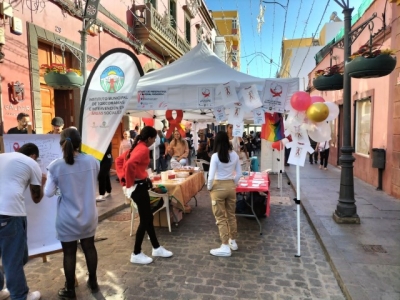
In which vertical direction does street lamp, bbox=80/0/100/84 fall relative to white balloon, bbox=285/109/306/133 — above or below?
above

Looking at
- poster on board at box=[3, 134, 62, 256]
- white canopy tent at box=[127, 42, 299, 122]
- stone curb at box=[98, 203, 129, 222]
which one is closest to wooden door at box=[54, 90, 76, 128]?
stone curb at box=[98, 203, 129, 222]

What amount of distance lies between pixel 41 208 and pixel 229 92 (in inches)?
130

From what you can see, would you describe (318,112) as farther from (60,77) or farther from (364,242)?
(60,77)

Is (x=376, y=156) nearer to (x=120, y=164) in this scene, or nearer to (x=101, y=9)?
(x=120, y=164)

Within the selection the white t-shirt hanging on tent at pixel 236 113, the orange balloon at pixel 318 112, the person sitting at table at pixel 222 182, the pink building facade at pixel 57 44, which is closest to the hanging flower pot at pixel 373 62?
the orange balloon at pixel 318 112

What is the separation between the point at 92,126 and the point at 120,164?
2.65 feet

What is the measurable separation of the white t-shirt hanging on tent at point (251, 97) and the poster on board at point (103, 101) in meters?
1.98

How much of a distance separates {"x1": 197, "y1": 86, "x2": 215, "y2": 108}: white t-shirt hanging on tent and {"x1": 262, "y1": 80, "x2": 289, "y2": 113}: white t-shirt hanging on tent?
91 cm

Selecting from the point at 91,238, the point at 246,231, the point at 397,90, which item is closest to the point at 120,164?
the point at 91,238

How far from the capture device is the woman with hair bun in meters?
2.80

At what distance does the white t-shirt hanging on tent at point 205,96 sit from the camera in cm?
498

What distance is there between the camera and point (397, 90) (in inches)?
260

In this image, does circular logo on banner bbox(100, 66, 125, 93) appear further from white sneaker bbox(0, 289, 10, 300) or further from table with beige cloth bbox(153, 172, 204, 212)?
white sneaker bbox(0, 289, 10, 300)

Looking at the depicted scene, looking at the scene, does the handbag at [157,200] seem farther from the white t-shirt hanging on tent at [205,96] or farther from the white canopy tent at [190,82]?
the white t-shirt hanging on tent at [205,96]
